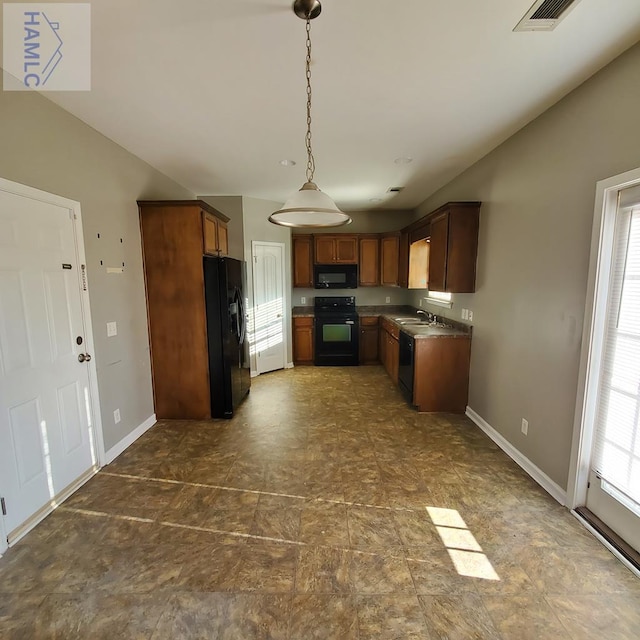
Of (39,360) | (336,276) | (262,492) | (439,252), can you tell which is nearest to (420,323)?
(439,252)

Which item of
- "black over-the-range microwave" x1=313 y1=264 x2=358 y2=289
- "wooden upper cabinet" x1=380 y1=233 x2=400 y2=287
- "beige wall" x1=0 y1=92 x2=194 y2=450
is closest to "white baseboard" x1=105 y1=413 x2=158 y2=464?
"beige wall" x1=0 y1=92 x2=194 y2=450

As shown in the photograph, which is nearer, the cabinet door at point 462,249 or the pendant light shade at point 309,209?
the pendant light shade at point 309,209

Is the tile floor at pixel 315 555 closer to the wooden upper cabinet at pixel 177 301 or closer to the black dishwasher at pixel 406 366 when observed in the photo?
the wooden upper cabinet at pixel 177 301

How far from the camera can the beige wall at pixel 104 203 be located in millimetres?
1979

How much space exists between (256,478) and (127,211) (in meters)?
2.68

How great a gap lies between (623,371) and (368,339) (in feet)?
13.2

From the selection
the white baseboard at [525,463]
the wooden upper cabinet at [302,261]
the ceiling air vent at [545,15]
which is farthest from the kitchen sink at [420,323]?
the ceiling air vent at [545,15]

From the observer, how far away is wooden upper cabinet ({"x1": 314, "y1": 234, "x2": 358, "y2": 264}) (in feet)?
18.6

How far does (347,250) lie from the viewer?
Answer: 18.8 ft

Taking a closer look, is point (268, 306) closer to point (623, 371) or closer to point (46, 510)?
point (46, 510)

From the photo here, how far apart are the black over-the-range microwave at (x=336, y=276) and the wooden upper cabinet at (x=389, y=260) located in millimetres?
509

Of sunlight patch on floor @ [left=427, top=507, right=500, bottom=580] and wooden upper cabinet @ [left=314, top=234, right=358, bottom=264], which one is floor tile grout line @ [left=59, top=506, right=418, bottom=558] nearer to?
sunlight patch on floor @ [left=427, top=507, right=500, bottom=580]

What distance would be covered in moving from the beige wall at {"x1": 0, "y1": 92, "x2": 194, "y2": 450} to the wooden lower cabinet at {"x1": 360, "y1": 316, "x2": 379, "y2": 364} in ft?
11.5

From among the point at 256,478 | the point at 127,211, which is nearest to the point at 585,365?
the point at 256,478
